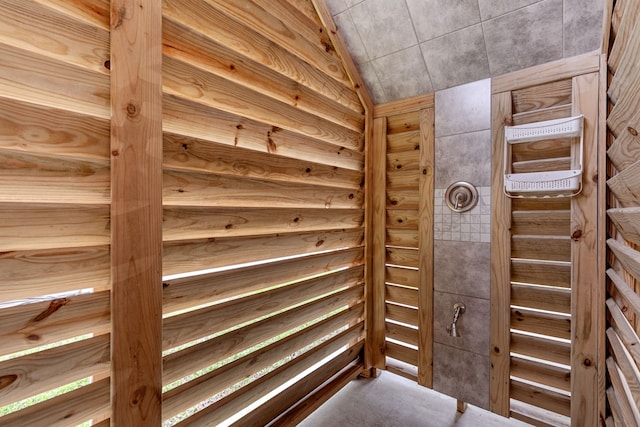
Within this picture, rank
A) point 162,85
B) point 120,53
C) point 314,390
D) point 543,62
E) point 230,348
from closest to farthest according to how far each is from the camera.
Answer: point 120,53 → point 162,85 → point 230,348 → point 543,62 → point 314,390

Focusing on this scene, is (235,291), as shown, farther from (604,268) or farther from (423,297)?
(604,268)

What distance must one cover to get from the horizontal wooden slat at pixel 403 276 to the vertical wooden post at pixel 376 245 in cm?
5

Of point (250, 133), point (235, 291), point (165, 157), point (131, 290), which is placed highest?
point (250, 133)

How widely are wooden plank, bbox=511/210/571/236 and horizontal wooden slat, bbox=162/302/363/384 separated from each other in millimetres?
1226

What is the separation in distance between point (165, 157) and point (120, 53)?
0.34 m

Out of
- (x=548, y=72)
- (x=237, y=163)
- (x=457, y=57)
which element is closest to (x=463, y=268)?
(x=548, y=72)

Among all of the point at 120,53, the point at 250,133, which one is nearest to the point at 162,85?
the point at 120,53

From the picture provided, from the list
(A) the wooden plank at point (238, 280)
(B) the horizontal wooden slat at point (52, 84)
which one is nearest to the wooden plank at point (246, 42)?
(B) the horizontal wooden slat at point (52, 84)

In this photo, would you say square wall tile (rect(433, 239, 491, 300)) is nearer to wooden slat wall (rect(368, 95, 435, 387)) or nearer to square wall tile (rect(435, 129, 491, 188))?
wooden slat wall (rect(368, 95, 435, 387))

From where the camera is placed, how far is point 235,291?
131cm

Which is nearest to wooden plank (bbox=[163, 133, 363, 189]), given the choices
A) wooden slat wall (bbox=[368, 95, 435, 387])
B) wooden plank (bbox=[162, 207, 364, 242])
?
wooden plank (bbox=[162, 207, 364, 242])

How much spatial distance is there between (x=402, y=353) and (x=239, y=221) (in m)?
1.62

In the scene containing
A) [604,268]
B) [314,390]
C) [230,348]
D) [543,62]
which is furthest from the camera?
[314,390]

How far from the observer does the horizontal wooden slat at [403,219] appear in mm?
2072
